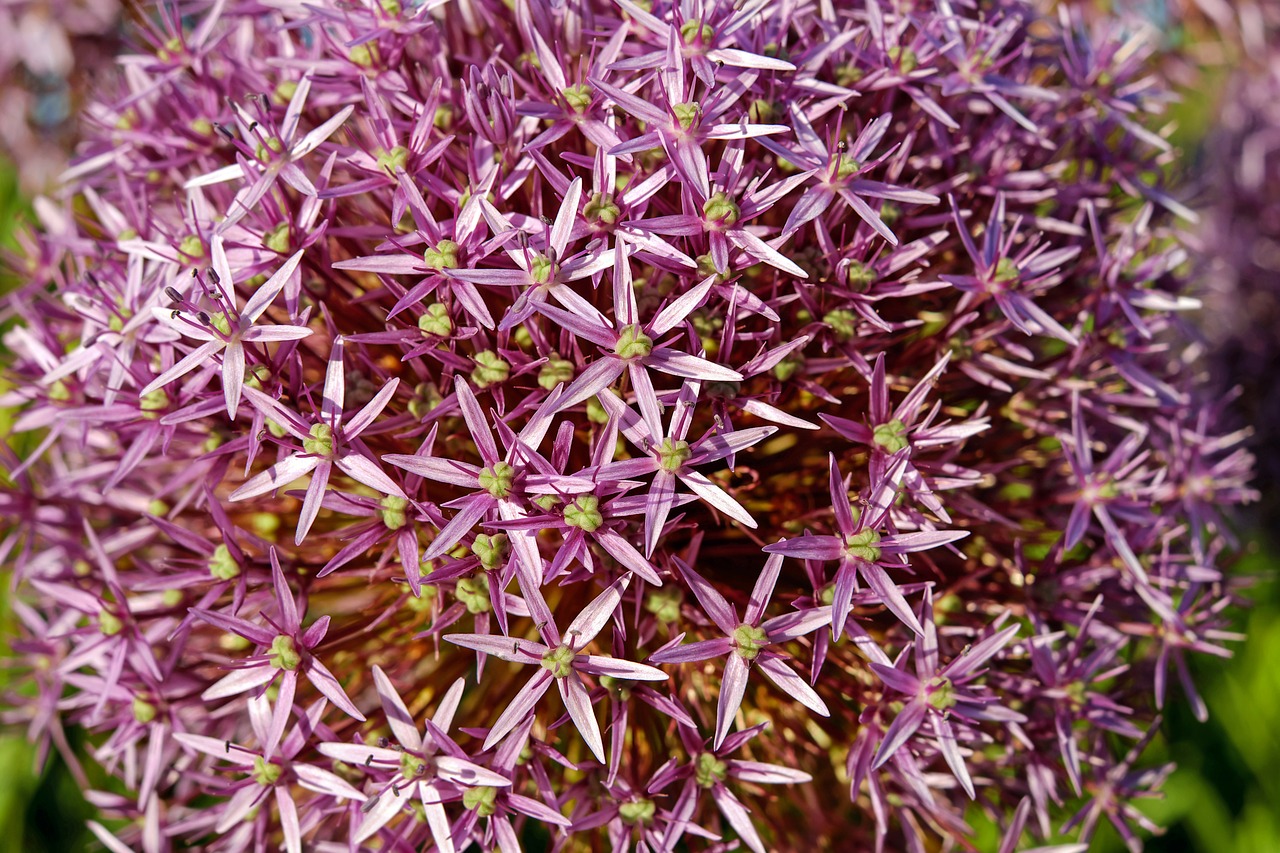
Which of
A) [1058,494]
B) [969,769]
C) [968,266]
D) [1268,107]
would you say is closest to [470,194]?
[968,266]

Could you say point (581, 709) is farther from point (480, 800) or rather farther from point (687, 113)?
point (687, 113)

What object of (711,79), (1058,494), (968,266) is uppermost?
(711,79)

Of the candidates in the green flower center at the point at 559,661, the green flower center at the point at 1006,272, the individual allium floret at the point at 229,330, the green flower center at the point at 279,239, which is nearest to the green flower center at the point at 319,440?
the individual allium floret at the point at 229,330

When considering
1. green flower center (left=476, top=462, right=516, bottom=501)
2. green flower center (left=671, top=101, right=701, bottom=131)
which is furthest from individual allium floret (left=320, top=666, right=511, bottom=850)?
green flower center (left=671, top=101, right=701, bottom=131)

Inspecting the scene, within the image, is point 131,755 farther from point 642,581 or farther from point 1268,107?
point 1268,107

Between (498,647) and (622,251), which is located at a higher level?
(622,251)

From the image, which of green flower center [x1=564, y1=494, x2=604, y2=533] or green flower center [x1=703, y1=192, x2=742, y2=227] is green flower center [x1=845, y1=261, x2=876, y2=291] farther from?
green flower center [x1=564, y1=494, x2=604, y2=533]

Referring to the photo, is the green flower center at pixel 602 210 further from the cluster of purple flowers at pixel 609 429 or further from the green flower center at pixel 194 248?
the green flower center at pixel 194 248

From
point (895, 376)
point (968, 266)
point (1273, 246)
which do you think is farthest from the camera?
point (1273, 246)
